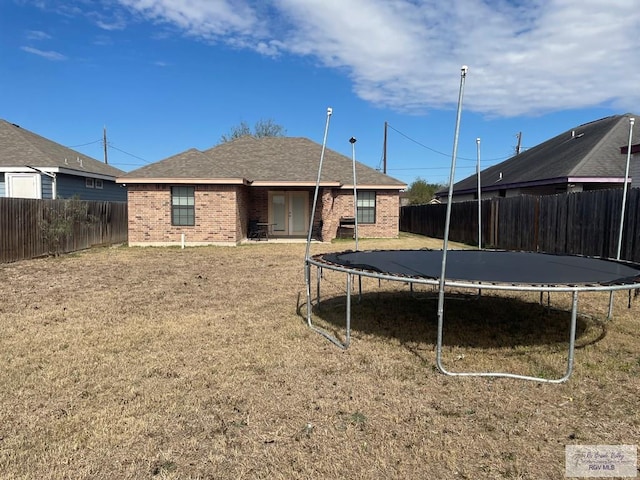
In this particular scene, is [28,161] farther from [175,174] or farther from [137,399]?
[137,399]

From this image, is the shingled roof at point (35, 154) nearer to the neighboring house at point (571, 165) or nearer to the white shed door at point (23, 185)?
the white shed door at point (23, 185)

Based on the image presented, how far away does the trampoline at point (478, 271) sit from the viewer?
3684 millimetres

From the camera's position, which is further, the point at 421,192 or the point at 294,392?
the point at 421,192

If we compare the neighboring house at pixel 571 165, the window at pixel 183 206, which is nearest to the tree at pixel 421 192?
the neighboring house at pixel 571 165

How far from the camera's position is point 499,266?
5.67m

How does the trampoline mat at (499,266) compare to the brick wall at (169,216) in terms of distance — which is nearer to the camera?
the trampoline mat at (499,266)

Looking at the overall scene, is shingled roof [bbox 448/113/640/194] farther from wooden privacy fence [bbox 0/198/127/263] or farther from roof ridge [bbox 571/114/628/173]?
wooden privacy fence [bbox 0/198/127/263]

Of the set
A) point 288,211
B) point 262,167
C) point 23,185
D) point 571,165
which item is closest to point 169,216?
point 262,167

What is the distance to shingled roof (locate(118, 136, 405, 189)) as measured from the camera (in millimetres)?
15234

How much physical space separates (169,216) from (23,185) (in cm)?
617

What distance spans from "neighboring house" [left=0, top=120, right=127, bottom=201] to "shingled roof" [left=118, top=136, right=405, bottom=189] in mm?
3537

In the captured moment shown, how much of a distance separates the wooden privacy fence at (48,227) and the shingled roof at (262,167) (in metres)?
1.83

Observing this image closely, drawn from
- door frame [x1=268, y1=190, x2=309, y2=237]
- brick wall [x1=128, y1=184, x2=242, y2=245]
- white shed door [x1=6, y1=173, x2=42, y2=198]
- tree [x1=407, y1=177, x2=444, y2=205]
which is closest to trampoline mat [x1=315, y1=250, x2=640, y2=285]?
brick wall [x1=128, y1=184, x2=242, y2=245]

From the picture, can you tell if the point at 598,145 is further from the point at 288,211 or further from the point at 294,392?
the point at 294,392
